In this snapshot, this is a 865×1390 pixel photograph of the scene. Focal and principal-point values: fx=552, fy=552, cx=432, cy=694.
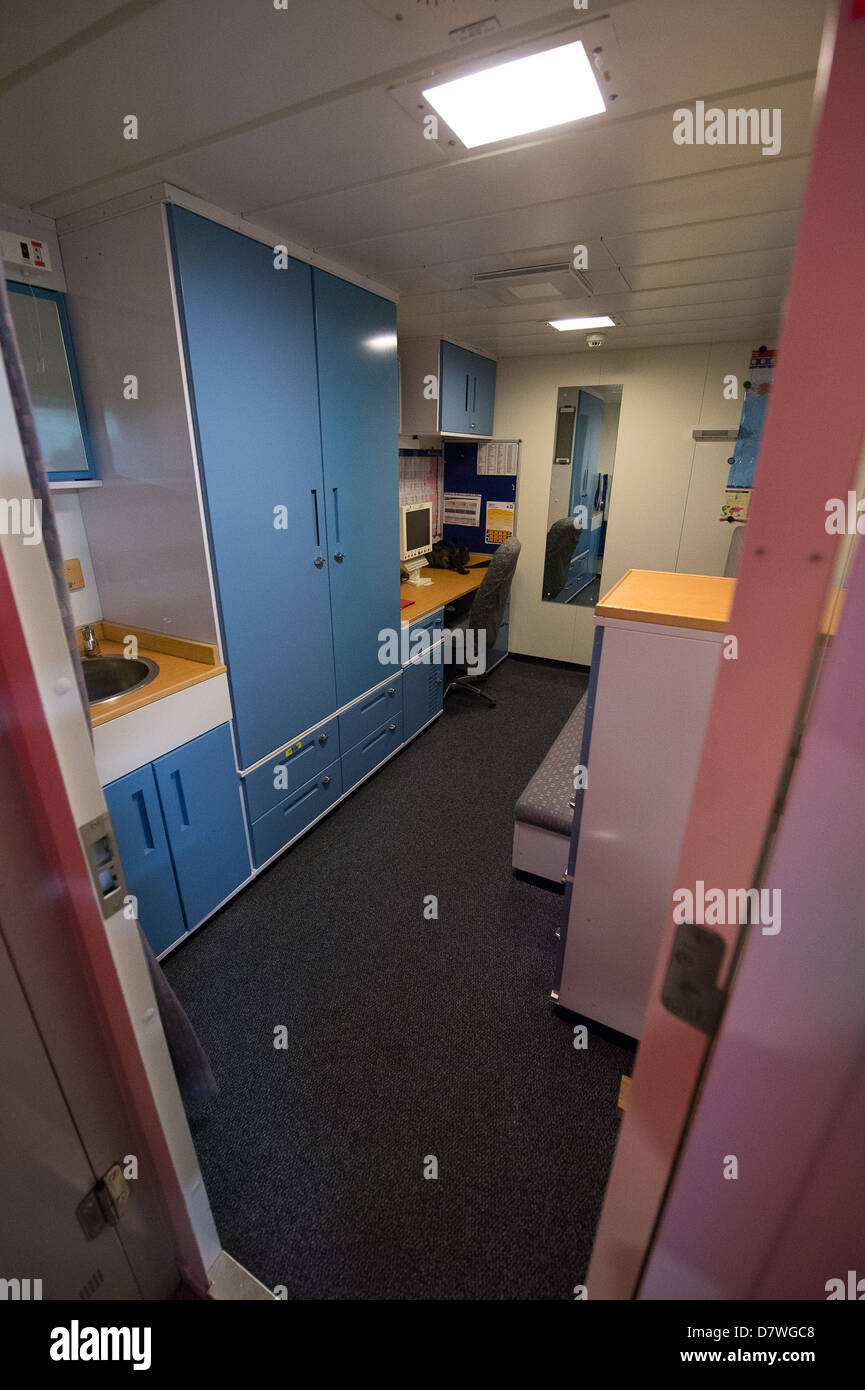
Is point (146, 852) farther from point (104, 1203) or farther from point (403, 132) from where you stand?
point (403, 132)

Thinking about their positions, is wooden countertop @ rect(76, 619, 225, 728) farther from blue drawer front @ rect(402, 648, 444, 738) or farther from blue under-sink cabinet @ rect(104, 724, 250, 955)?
blue drawer front @ rect(402, 648, 444, 738)

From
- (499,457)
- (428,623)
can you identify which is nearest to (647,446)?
(499,457)

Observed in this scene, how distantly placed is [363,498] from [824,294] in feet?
7.65

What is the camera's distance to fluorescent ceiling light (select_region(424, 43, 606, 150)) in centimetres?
108

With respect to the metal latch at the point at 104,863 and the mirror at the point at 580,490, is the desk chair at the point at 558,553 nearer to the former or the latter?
the mirror at the point at 580,490

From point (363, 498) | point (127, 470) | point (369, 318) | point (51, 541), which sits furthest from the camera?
point (363, 498)

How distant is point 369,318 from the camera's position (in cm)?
238

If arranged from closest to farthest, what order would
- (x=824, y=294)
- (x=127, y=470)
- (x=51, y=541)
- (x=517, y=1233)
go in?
(x=824, y=294), (x=51, y=541), (x=517, y=1233), (x=127, y=470)

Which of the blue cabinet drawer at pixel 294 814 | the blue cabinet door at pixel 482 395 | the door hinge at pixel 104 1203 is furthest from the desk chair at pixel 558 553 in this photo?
the door hinge at pixel 104 1203

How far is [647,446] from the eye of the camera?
12.6ft

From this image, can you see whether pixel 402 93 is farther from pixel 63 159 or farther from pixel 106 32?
pixel 63 159

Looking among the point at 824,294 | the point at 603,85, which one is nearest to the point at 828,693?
the point at 824,294

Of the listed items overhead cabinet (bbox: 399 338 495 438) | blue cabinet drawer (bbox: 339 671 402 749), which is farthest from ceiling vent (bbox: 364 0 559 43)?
overhead cabinet (bbox: 399 338 495 438)

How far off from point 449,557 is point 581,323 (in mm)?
1734
